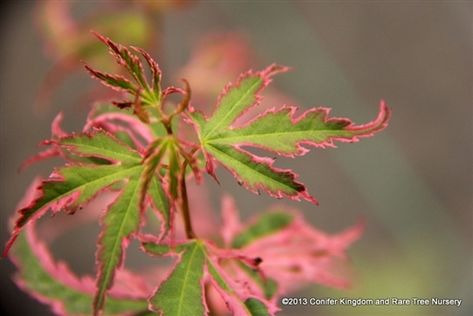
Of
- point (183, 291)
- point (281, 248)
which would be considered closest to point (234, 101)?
point (183, 291)

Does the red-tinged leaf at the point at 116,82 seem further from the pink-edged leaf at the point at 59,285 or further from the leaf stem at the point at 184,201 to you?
the pink-edged leaf at the point at 59,285

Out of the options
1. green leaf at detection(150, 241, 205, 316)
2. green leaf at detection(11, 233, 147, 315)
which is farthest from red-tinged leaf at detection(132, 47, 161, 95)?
green leaf at detection(11, 233, 147, 315)

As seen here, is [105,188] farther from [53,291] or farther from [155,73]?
[53,291]

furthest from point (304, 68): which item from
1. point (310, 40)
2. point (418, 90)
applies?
point (418, 90)

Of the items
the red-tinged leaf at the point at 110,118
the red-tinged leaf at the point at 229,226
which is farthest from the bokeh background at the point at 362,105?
the red-tinged leaf at the point at 110,118

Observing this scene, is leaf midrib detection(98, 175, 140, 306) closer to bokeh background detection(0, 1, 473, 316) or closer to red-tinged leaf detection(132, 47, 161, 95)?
red-tinged leaf detection(132, 47, 161, 95)

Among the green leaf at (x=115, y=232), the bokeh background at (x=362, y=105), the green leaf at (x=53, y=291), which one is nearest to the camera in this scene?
the green leaf at (x=115, y=232)
